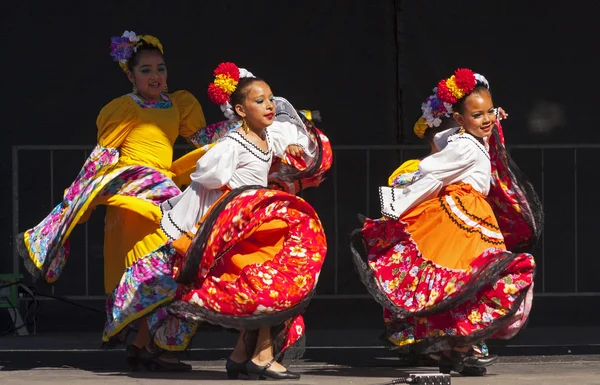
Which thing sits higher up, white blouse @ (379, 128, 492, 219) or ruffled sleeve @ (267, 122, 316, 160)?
ruffled sleeve @ (267, 122, 316, 160)

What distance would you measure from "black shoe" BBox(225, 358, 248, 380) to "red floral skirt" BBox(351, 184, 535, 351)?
772 mm

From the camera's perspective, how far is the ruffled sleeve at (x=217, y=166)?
7668mm

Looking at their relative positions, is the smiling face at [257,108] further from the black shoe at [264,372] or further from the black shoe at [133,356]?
the black shoe at [133,356]

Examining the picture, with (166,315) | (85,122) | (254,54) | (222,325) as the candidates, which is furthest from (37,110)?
(222,325)

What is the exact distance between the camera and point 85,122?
999 cm

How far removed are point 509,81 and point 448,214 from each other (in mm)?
2260

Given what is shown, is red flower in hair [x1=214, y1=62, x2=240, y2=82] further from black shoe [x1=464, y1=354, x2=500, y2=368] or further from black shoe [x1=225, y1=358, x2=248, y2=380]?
black shoe [x1=464, y1=354, x2=500, y2=368]

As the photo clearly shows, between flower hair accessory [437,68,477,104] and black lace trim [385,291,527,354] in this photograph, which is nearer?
black lace trim [385,291,527,354]

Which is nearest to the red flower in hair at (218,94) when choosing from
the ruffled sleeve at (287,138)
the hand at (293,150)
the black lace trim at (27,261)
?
the ruffled sleeve at (287,138)

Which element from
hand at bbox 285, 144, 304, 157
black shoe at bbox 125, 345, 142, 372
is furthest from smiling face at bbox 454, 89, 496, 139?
black shoe at bbox 125, 345, 142, 372

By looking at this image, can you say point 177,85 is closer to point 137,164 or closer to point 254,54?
point 254,54

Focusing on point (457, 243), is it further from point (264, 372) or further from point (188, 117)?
point (188, 117)

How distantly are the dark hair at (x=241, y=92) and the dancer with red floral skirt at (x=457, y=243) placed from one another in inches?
34.1

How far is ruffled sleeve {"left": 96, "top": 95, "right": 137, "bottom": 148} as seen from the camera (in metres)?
8.45
